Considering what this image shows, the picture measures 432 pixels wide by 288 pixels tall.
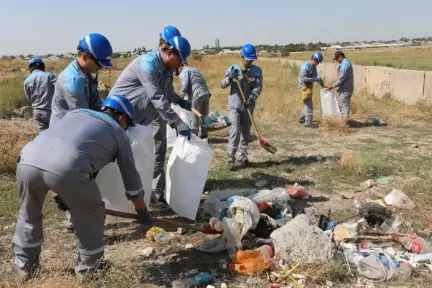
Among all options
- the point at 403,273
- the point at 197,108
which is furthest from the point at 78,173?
the point at 197,108

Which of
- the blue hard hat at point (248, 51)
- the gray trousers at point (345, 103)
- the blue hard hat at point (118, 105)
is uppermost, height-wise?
the blue hard hat at point (248, 51)

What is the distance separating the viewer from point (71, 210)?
8.36 feet

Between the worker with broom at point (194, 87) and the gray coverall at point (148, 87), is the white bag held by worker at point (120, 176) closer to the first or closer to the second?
the gray coverall at point (148, 87)

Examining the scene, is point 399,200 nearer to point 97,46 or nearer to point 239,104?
point 239,104

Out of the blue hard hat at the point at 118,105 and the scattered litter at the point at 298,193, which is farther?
the scattered litter at the point at 298,193

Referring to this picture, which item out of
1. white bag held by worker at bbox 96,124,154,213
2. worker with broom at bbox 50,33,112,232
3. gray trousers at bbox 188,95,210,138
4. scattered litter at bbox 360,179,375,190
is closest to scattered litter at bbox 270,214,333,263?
white bag held by worker at bbox 96,124,154,213

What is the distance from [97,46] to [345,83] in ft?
22.5

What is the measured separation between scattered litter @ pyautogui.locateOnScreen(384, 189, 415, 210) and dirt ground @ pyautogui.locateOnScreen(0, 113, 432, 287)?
139mm

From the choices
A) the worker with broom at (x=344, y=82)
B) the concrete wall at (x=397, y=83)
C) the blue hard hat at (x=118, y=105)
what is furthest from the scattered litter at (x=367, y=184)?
the concrete wall at (x=397, y=83)

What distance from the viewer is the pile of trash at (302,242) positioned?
3.00m

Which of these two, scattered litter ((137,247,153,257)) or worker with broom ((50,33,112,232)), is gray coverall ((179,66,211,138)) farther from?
scattered litter ((137,247,153,257))

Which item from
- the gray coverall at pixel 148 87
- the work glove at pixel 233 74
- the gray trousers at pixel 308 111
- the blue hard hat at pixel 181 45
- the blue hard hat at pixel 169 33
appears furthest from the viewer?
the gray trousers at pixel 308 111

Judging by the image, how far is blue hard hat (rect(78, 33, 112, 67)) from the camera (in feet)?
9.78

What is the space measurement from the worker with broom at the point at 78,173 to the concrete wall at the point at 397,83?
29.0 feet
